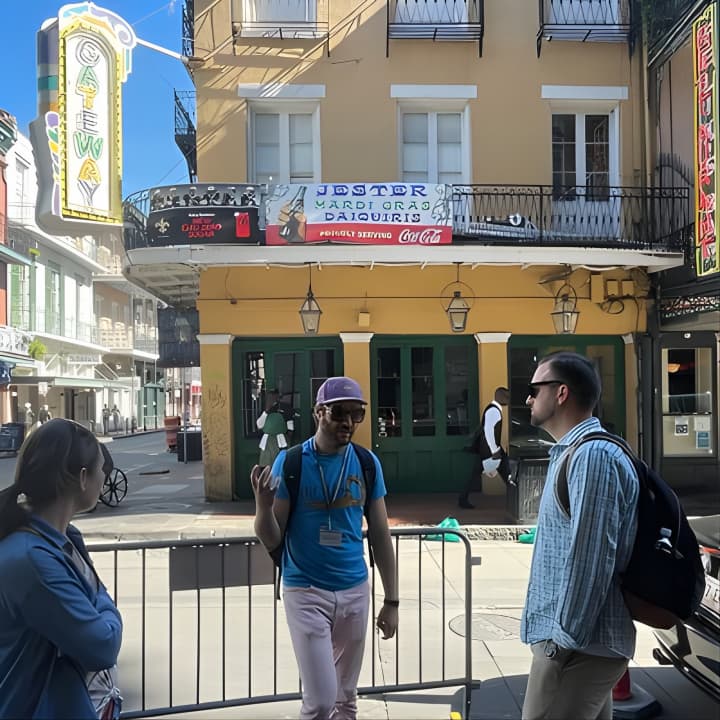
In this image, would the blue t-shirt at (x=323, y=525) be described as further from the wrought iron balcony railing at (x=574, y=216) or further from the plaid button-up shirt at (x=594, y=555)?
the wrought iron balcony railing at (x=574, y=216)

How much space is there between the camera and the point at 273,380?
11.5 metres

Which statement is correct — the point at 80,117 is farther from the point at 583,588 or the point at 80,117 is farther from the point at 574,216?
the point at 583,588

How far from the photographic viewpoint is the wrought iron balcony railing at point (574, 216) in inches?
426

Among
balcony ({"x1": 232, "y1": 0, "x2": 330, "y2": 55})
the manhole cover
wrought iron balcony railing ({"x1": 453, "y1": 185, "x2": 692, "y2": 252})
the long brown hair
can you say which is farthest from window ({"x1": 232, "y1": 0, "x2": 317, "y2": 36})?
the long brown hair

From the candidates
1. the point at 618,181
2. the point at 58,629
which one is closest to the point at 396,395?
the point at 618,181

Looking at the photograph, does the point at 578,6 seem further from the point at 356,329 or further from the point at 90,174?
the point at 90,174

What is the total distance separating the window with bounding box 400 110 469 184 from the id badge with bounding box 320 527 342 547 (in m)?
9.28

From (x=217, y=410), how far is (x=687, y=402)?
8.12m

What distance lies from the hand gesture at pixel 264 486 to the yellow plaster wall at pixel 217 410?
8.47 m

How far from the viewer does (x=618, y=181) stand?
37.8 feet

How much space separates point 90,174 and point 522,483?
25.5ft

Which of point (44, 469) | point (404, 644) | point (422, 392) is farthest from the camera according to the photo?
point (422, 392)

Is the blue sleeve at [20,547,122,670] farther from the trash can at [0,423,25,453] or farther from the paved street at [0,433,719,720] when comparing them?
the trash can at [0,423,25,453]

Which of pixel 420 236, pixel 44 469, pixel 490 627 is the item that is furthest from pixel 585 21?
pixel 44 469
